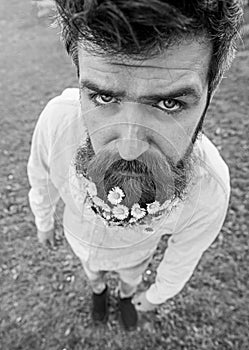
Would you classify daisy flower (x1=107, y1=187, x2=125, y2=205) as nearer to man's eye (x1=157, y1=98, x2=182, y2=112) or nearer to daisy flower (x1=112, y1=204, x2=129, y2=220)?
daisy flower (x1=112, y1=204, x2=129, y2=220)

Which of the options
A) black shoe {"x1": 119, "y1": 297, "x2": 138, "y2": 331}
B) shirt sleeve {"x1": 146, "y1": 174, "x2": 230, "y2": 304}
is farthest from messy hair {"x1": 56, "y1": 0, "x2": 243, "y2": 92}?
black shoe {"x1": 119, "y1": 297, "x2": 138, "y2": 331}

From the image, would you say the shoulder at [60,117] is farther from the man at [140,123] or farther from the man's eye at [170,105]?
the man's eye at [170,105]

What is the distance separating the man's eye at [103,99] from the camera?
2.73ft

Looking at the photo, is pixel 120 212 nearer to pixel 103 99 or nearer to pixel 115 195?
pixel 115 195

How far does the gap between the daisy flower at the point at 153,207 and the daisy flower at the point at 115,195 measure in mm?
66

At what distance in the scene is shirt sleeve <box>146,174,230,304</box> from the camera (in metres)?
1.17

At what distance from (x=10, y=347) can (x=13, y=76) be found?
8.49ft

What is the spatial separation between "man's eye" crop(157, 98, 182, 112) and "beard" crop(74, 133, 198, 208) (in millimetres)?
86

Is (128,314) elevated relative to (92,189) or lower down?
lower down

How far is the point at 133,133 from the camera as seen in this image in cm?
80

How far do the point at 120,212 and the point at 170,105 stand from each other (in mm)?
268

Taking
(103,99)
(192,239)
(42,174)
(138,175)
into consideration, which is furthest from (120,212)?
(42,174)

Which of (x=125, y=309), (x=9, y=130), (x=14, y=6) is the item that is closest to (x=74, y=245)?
(x=125, y=309)

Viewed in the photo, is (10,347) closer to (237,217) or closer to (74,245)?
(74,245)
